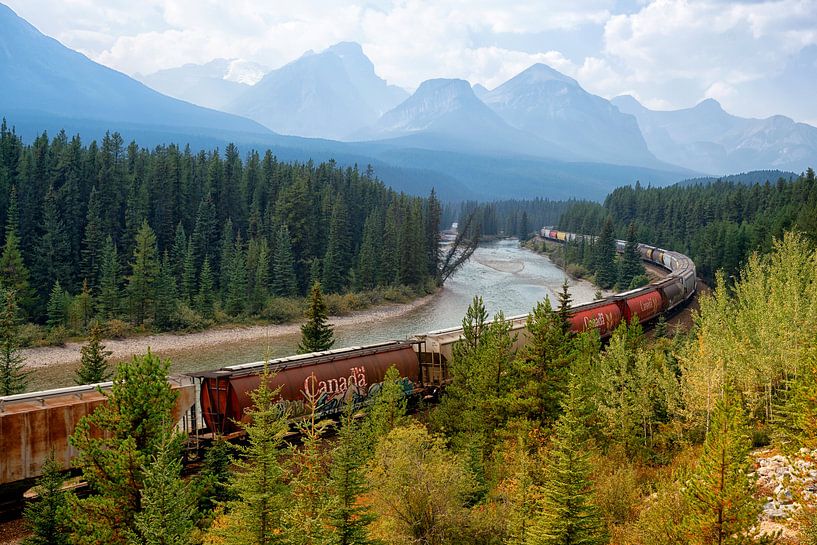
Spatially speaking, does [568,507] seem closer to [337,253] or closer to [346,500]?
[346,500]

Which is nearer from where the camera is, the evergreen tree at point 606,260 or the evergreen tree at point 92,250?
the evergreen tree at point 92,250

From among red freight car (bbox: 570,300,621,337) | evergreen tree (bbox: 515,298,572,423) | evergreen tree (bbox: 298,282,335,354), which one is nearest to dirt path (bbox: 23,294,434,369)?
evergreen tree (bbox: 298,282,335,354)

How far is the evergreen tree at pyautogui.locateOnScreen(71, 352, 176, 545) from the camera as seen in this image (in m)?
18.9

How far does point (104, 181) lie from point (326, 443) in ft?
227

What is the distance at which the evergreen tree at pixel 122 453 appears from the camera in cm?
1886

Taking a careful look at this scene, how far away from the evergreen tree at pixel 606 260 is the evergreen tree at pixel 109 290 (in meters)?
78.0

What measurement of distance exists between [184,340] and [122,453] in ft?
174

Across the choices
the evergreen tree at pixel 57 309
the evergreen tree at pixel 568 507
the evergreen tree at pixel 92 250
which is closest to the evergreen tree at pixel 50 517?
the evergreen tree at pixel 568 507

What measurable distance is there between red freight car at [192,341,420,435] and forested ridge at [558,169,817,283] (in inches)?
1648

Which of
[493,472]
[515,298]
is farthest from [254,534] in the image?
[515,298]

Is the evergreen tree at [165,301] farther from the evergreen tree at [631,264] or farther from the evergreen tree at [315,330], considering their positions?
the evergreen tree at [631,264]

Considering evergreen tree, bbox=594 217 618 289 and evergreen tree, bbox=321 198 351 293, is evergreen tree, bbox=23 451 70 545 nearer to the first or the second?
evergreen tree, bbox=321 198 351 293

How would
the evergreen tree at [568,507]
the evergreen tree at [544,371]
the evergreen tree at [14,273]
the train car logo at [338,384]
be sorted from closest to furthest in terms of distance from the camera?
the evergreen tree at [568,507]
the evergreen tree at [544,371]
the train car logo at [338,384]
the evergreen tree at [14,273]

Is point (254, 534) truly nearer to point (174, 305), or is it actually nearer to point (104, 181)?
point (174, 305)
